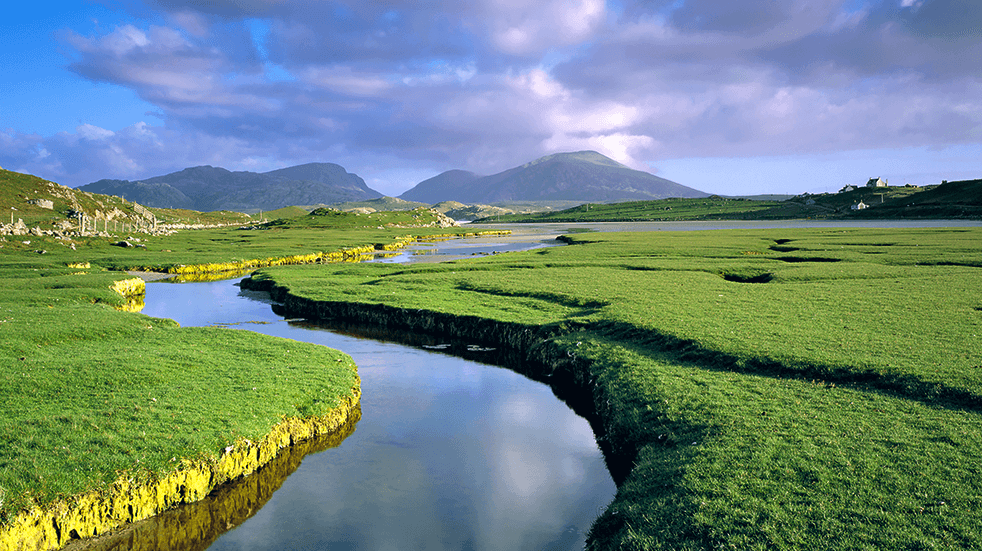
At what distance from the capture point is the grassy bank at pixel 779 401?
1095cm

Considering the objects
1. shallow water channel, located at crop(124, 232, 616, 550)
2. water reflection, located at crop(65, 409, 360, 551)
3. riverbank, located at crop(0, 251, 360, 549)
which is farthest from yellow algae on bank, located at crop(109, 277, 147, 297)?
water reflection, located at crop(65, 409, 360, 551)

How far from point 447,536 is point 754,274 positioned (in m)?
43.4

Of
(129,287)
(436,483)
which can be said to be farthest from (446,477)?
(129,287)

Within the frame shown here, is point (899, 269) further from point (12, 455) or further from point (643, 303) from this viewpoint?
point (12, 455)

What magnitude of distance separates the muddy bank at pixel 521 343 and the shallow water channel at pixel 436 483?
75cm

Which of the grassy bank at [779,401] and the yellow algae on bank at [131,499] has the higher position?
the grassy bank at [779,401]

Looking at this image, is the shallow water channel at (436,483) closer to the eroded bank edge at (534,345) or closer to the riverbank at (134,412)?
the eroded bank edge at (534,345)

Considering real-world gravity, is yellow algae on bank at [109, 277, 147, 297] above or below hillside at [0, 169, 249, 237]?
below

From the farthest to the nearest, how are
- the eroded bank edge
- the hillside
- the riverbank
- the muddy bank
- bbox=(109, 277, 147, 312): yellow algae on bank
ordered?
the hillside, bbox=(109, 277, 147, 312): yellow algae on bank, the muddy bank, the eroded bank edge, the riverbank

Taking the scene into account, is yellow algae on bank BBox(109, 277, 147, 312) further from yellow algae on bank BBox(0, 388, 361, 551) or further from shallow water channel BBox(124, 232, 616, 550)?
yellow algae on bank BBox(0, 388, 361, 551)

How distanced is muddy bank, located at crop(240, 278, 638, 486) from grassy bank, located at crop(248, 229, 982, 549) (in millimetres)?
308

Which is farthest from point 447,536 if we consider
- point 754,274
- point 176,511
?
point 754,274

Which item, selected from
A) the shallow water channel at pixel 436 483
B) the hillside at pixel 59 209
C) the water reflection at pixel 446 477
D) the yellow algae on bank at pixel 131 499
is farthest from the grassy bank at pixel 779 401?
the hillside at pixel 59 209

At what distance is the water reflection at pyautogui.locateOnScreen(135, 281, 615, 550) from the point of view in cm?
1457
